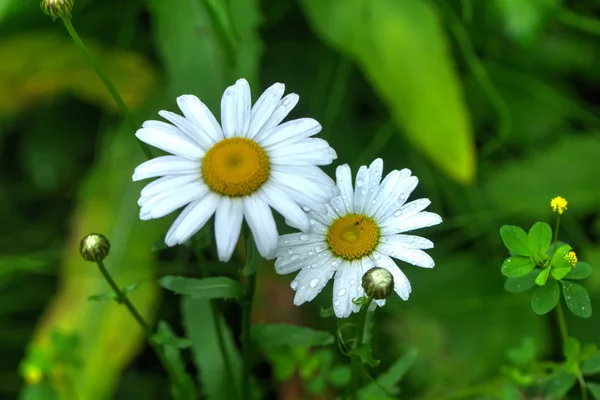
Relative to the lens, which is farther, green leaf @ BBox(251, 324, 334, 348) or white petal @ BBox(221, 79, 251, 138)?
green leaf @ BBox(251, 324, 334, 348)

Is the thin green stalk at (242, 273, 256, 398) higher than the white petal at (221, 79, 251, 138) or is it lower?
lower

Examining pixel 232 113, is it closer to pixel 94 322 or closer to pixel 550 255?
pixel 550 255

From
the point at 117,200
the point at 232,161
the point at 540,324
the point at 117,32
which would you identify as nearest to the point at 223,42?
the point at 117,200

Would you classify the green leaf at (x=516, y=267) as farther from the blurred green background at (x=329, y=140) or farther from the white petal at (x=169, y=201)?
the blurred green background at (x=329, y=140)

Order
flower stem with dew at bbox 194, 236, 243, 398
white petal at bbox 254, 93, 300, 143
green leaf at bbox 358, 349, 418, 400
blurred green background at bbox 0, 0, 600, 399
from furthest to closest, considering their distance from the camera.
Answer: blurred green background at bbox 0, 0, 600, 399 < green leaf at bbox 358, 349, 418, 400 < flower stem with dew at bbox 194, 236, 243, 398 < white petal at bbox 254, 93, 300, 143

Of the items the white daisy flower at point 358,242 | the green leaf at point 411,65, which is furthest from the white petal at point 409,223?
the green leaf at point 411,65

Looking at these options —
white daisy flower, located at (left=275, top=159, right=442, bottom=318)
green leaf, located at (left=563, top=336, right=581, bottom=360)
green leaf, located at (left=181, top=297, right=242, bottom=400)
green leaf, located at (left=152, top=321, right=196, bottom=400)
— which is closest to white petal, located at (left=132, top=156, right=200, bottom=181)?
white daisy flower, located at (left=275, top=159, right=442, bottom=318)

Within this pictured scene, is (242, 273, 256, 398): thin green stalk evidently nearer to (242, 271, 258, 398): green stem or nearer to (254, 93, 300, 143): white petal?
(242, 271, 258, 398): green stem
